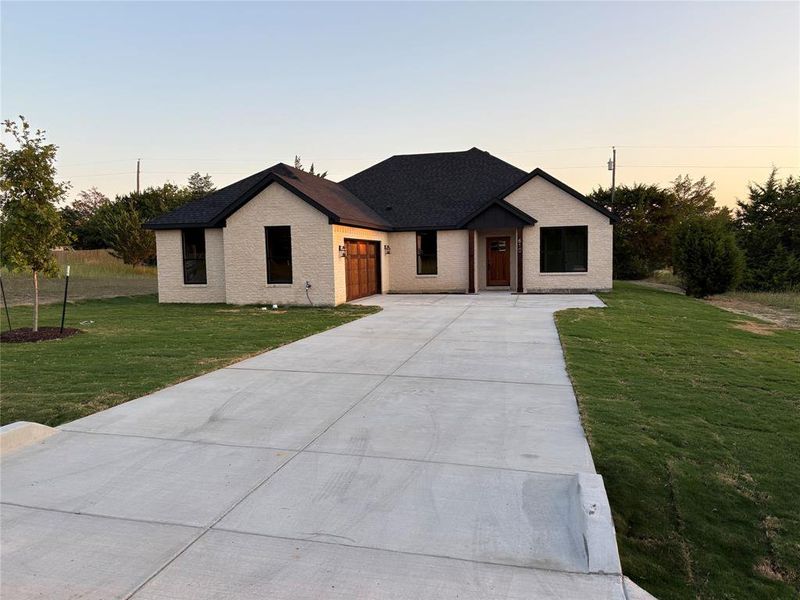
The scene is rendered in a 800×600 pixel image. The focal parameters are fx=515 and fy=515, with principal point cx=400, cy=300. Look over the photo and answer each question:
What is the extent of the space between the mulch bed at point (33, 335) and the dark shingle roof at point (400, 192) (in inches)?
305

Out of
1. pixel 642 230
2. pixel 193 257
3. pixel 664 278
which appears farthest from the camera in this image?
pixel 642 230

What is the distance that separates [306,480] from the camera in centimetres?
399

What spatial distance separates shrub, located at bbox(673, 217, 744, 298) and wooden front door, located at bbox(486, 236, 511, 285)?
721cm

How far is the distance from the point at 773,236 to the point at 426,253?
16.2 meters

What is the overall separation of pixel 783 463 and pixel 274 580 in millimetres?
4168

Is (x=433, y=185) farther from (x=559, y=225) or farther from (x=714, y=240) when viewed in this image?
(x=714, y=240)

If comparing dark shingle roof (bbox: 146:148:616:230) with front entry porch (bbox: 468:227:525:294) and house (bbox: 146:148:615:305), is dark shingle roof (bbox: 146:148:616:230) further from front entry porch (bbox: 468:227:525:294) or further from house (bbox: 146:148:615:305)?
front entry porch (bbox: 468:227:525:294)

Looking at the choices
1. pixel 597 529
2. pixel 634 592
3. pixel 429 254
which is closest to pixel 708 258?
pixel 429 254

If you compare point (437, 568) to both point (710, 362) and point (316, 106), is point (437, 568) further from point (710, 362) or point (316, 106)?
point (316, 106)

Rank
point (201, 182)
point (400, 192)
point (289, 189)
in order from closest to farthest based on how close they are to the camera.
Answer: point (289, 189)
point (400, 192)
point (201, 182)

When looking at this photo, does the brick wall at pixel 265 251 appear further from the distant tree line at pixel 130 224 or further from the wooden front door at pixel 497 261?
the distant tree line at pixel 130 224

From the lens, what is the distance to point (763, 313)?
1616 cm

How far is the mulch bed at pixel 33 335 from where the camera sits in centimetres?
1088

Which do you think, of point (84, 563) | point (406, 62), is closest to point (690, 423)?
point (84, 563)
